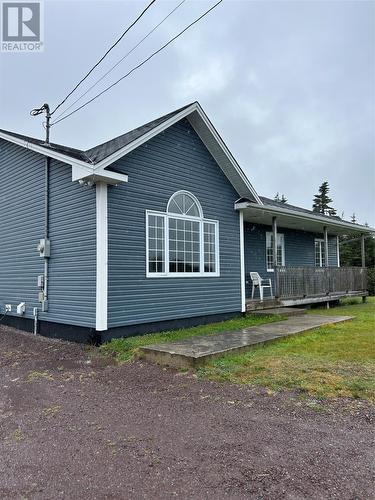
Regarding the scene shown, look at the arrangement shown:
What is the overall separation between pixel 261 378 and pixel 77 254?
4399mm

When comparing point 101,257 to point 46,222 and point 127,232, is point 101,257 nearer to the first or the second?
point 127,232

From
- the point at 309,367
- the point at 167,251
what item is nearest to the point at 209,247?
the point at 167,251

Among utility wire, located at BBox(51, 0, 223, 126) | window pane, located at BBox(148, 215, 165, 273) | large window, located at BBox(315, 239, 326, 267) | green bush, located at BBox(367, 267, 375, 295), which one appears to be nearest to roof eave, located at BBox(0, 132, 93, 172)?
window pane, located at BBox(148, 215, 165, 273)

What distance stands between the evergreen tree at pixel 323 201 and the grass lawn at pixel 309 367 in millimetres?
36692

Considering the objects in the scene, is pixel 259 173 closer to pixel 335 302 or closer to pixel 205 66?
pixel 335 302

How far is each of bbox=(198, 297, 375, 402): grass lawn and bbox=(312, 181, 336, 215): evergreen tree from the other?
1445 inches

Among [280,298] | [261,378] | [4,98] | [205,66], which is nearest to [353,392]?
[261,378]

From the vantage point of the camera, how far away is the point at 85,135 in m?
18.1

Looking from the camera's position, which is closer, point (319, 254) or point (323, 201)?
point (319, 254)

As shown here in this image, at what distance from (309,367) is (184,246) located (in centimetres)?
444

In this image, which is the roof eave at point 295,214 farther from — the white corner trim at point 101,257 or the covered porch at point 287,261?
the white corner trim at point 101,257

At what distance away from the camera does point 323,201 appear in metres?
42.0

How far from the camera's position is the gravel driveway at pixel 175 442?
101 inches

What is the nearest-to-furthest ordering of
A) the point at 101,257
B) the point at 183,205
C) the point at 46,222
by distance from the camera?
1. the point at 101,257
2. the point at 46,222
3. the point at 183,205
